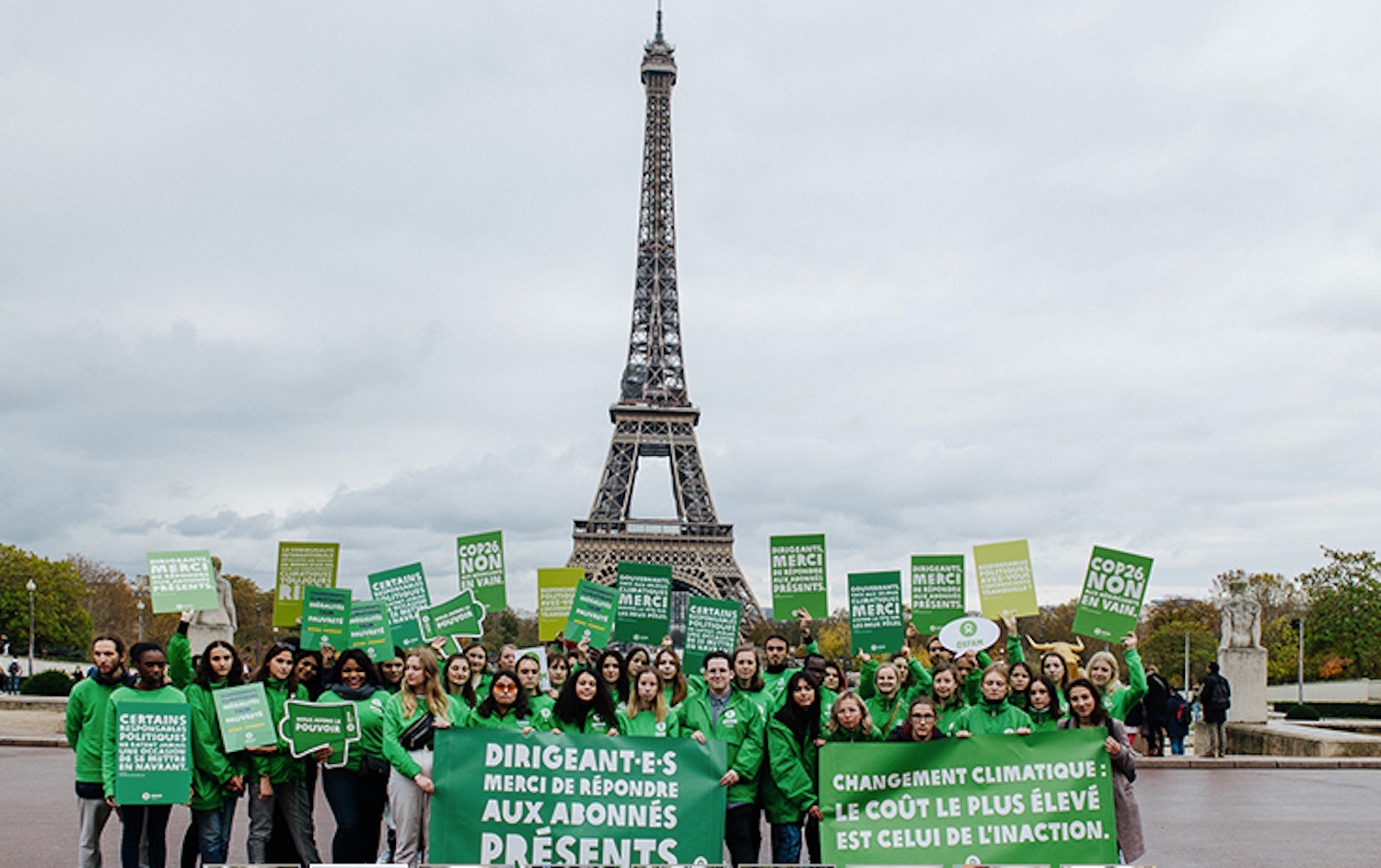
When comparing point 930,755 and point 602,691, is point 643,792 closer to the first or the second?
point 602,691

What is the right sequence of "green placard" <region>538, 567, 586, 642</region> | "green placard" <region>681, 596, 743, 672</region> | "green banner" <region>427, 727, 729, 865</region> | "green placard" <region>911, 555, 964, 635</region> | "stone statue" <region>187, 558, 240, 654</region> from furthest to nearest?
"stone statue" <region>187, 558, 240, 654</region>
"green placard" <region>538, 567, 586, 642</region>
"green placard" <region>911, 555, 964, 635</region>
"green placard" <region>681, 596, 743, 672</region>
"green banner" <region>427, 727, 729, 865</region>

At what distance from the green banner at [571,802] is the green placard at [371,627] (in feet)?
13.6

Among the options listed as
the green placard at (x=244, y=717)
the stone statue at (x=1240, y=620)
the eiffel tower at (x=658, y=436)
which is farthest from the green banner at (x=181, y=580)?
the eiffel tower at (x=658, y=436)

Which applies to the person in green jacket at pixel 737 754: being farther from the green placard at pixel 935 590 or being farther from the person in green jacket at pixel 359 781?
the green placard at pixel 935 590

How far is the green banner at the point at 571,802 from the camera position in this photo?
807cm

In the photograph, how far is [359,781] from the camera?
9141 mm

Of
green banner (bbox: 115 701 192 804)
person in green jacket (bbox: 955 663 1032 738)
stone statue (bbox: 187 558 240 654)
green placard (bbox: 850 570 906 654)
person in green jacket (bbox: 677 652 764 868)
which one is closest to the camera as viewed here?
green banner (bbox: 115 701 192 804)

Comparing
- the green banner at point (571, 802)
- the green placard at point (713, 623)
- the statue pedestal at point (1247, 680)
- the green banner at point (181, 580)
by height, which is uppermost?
the green banner at point (181, 580)

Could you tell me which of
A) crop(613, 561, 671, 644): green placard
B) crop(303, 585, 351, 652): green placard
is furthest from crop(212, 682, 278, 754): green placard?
crop(613, 561, 671, 644): green placard

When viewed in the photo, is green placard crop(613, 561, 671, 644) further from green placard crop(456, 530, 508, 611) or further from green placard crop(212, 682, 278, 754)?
green placard crop(212, 682, 278, 754)

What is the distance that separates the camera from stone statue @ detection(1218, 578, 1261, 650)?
76.9 feet

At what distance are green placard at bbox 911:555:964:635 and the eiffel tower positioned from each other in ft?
152

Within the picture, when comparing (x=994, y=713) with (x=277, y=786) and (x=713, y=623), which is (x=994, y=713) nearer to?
(x=277, y=786)

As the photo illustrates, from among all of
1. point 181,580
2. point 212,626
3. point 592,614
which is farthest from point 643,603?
point 212,626
